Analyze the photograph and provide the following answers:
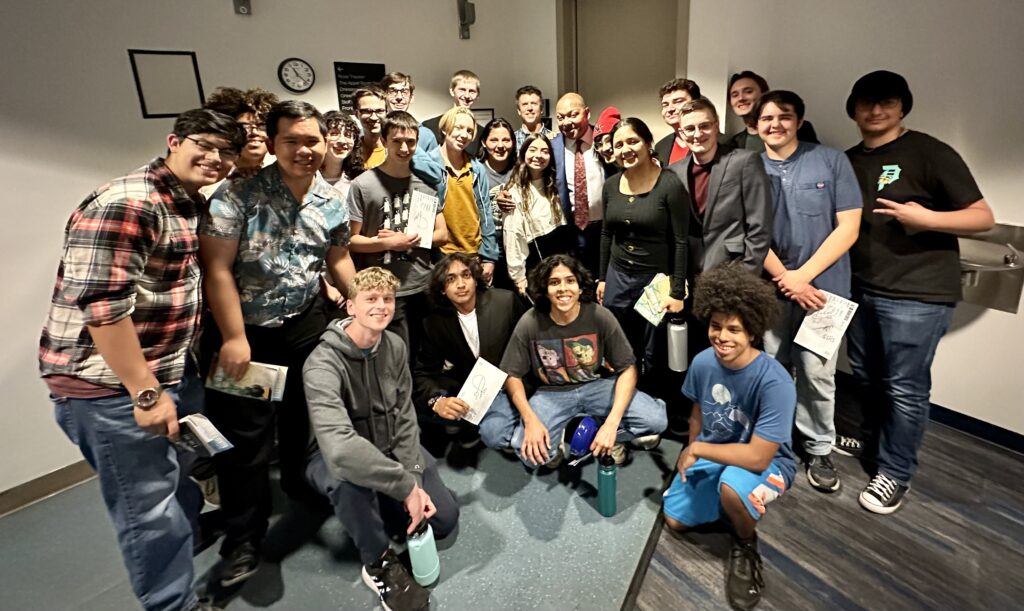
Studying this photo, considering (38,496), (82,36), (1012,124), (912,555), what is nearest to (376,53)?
(82,36)

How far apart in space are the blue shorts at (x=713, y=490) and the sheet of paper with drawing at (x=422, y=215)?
4.75ft

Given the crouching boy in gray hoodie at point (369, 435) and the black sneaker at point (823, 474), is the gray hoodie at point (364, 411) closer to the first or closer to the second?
the crouching boy in gray hoodie at point (369, 435)

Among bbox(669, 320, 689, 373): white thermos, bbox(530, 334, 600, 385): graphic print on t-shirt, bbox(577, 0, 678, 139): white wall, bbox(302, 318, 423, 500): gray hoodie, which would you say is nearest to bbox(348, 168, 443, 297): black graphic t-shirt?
bbox(302, 318, 423, 500): gray hoodie

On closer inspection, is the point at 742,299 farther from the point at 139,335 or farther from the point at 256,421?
the point at 139,335

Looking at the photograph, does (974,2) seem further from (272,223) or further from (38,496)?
(38,496)

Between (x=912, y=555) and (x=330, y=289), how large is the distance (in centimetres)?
239

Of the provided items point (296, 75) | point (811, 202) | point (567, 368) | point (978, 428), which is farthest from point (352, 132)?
point (978, 428)

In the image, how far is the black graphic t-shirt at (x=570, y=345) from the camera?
2254 millimetres

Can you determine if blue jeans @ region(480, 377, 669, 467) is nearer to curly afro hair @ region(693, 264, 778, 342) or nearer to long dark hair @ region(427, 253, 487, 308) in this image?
long dark hair @ region(427, 253, 487, 308)

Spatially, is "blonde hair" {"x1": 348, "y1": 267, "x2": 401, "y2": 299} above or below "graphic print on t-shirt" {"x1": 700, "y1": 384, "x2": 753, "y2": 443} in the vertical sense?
above

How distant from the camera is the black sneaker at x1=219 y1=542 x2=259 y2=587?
180cm

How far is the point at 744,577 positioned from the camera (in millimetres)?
1708

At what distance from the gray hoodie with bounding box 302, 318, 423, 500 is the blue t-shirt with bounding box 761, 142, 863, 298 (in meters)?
1.60

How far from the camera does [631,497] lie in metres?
2.16
